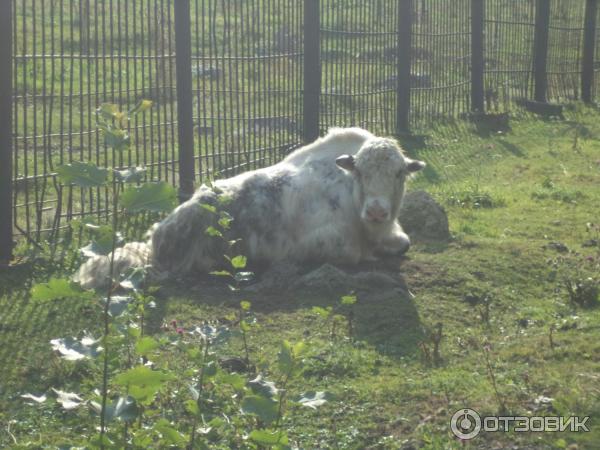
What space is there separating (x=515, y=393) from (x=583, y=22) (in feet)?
51.2

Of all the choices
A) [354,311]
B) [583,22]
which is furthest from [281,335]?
[583,22]

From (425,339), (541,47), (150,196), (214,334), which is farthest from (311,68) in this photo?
(150,196)

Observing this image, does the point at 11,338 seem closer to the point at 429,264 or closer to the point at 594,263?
the point at 429,264

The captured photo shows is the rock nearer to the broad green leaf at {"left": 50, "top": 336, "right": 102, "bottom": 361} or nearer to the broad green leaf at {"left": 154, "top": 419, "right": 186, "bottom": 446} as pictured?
the broad green leaf at {"left": 154, "top": 419, "right": 186, "bottom": 446}

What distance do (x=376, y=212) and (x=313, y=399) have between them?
14.6 ft

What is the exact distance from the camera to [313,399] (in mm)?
3697

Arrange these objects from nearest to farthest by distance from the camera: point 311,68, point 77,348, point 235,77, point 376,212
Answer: point 77,348 → point 376,212 → point 235,77 → point 311,68

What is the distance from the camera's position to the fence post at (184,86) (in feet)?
33.1

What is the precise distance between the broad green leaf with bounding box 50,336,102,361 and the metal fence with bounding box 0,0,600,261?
131 inches

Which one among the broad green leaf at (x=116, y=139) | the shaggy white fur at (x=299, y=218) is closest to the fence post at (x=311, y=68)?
the shaggy white fur at (x=299, y=218)

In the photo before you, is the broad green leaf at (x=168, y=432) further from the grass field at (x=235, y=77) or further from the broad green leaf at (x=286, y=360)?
the grass field at (x=235, y=77)

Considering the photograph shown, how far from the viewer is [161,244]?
27.0 feet

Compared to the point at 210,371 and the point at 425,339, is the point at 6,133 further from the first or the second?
the point at 210,371

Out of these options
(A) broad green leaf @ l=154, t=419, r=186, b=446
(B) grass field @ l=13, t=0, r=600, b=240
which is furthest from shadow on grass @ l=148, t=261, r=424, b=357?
(A) broad green leaf @ l=154, t=419, r=186, b=446
